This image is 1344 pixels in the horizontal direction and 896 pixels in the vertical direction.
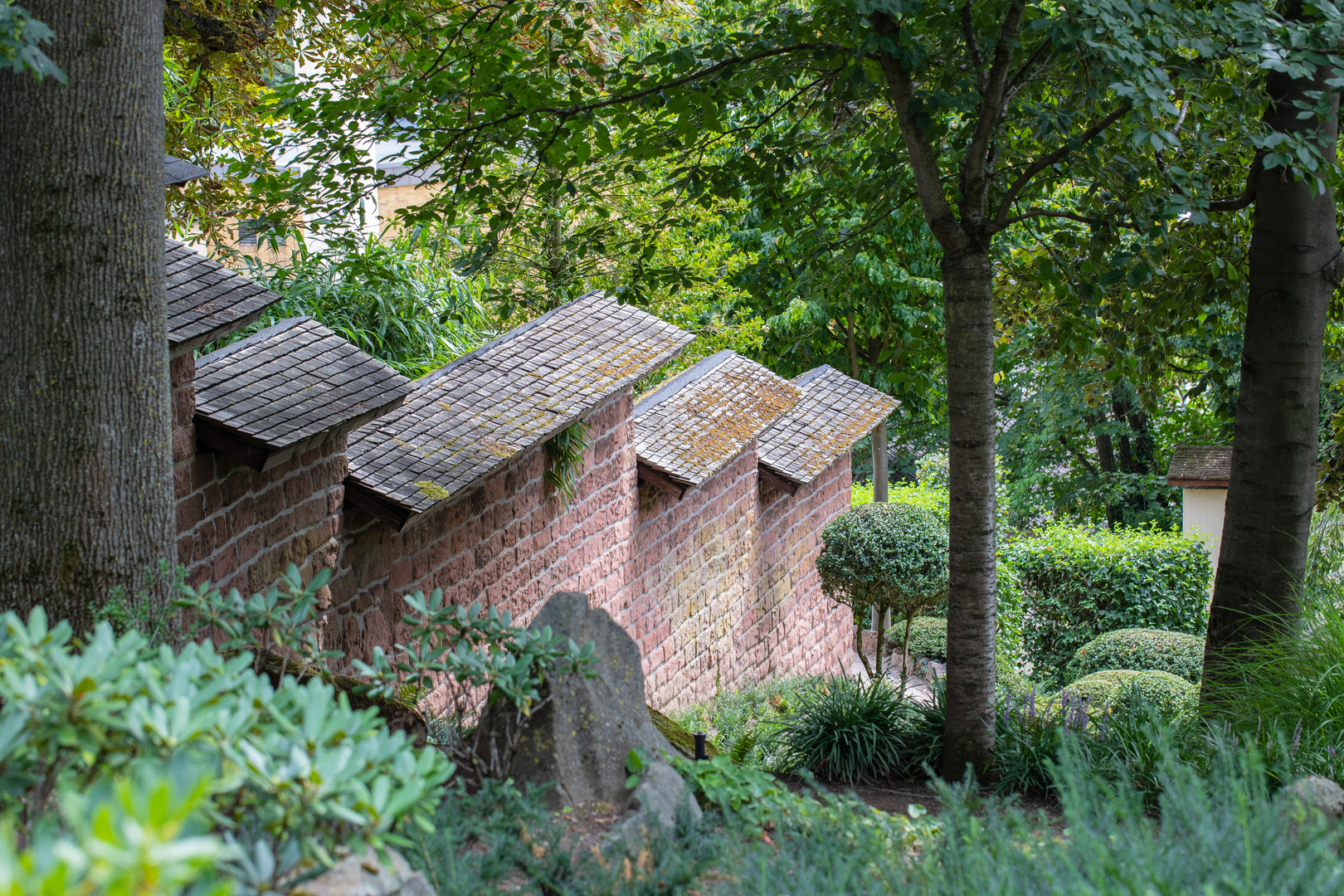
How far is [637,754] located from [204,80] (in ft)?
28.1

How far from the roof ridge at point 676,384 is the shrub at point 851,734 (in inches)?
141

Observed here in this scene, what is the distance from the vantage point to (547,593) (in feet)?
22.5

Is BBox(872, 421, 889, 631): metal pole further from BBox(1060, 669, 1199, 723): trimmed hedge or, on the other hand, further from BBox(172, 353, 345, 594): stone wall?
BBox(172, 353, 345, 594): stone wall

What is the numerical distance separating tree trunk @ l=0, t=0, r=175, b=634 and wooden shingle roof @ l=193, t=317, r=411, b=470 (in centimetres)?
105

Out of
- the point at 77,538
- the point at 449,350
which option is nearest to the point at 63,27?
the point at 77,538

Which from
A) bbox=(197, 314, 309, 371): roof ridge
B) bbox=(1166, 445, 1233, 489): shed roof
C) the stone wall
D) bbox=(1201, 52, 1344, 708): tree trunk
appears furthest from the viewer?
bbox=(1166, 445, 1233, 489): shed roof

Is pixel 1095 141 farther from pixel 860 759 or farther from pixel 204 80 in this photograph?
pixel 204 80

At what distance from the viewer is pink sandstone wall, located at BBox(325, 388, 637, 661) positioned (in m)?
5.30

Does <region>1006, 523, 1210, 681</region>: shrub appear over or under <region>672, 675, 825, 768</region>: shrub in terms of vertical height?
under

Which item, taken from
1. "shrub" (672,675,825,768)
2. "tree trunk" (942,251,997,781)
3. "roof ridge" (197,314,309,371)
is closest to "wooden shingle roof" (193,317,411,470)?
"roof ridge" (197,314,309,371)

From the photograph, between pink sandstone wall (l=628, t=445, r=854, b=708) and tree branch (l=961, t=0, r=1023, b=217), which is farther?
pink sandstone wall (l=628, t=445, r=854, b=708)

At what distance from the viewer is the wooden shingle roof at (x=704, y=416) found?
26.3 feet

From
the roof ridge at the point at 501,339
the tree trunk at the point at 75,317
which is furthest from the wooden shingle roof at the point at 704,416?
the tree trunk at the point at 75,317

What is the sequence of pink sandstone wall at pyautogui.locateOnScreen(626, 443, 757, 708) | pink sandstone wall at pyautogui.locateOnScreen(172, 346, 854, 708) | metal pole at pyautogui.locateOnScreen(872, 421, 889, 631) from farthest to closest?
1. metal pole at pyautogui.locateOnScreen(872, 421, 889, 631)
2. pink sandstone wall at pyautogui.locateOnScreen(626, 443, 757, 708)
3. pink sandstone wall at pyautogui.locateOnScreen(172, 346, 854, 708)
